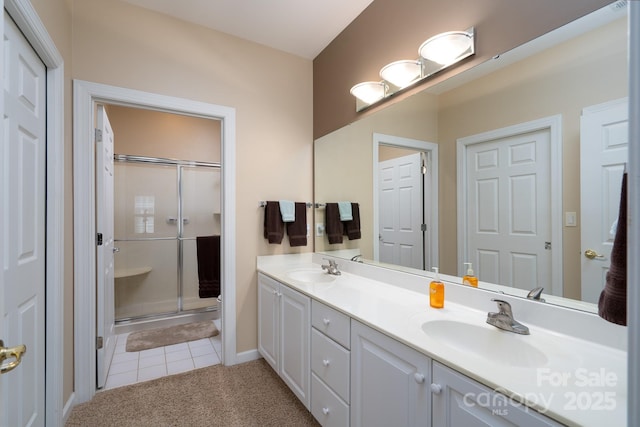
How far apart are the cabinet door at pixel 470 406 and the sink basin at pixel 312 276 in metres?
1.24

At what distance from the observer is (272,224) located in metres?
2.41

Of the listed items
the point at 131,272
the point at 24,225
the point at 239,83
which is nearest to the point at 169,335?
the point at 131,272

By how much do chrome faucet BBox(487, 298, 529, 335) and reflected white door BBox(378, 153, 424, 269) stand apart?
0.56 meters

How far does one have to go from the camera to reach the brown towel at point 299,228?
8.19ft

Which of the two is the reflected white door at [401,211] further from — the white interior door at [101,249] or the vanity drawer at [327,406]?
the white interior door at [101,249]

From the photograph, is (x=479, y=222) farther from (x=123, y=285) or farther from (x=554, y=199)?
(x=123, y=285)

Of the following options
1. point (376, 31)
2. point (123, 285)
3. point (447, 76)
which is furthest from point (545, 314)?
point (123, 285)

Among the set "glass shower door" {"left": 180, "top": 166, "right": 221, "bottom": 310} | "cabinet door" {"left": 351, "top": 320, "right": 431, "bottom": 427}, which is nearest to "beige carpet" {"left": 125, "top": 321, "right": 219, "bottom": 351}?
"glass shower door" {"left": 180, "top": 166, "right": 221, "bottom": 310}

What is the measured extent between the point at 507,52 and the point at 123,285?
12.9 ft

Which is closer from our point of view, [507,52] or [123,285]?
[507,52]

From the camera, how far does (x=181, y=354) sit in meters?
2.54

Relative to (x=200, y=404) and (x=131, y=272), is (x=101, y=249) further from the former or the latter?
(x=131, y=272)

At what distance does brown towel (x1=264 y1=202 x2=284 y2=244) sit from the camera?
7.89 feet

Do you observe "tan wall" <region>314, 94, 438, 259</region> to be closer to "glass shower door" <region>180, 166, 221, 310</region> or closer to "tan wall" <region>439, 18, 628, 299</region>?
"tan wall" <region>439, 18, 628, 299</region>
